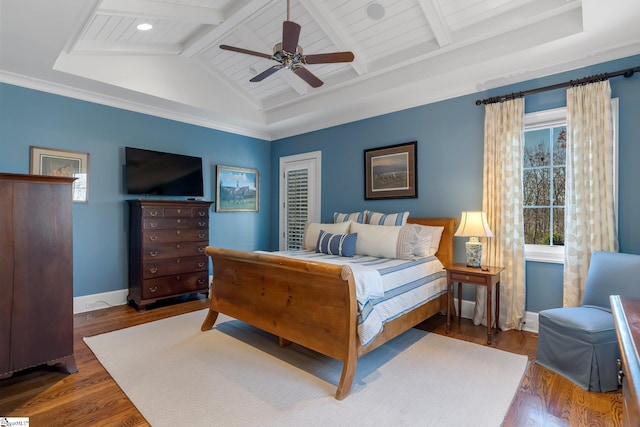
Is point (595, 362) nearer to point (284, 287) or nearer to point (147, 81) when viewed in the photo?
point (284, 287)

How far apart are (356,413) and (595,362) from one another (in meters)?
1.69

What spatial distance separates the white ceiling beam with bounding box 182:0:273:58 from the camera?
313 centimetres

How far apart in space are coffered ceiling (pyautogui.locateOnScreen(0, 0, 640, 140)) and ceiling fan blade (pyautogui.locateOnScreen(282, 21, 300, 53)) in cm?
94

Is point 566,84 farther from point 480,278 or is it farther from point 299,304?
point 299,304

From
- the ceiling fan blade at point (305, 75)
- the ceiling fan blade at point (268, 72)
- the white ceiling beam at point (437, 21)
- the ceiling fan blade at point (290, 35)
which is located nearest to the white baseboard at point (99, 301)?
the ceiling fan blade at point (268, 72)

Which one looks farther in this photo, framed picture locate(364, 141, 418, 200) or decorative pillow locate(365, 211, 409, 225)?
framed picture locate(364, 141, 418, 200)

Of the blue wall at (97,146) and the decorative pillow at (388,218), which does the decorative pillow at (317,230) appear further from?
the blue wall at (97,146)

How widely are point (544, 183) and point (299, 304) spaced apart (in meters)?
2.89

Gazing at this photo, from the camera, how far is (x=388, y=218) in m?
4.04

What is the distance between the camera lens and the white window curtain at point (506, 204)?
3307mm

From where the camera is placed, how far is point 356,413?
6.36 feet

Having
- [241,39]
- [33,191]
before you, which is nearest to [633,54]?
[241,39]

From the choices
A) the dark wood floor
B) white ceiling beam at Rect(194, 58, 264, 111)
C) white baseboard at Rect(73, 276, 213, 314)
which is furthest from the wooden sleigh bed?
white ceiling beam at Rect(194, 58, 264, 111)

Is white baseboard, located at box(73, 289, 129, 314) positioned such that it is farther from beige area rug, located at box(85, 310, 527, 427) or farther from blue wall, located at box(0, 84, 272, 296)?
beige area rug, located at box(85, 310, 527, 427)
